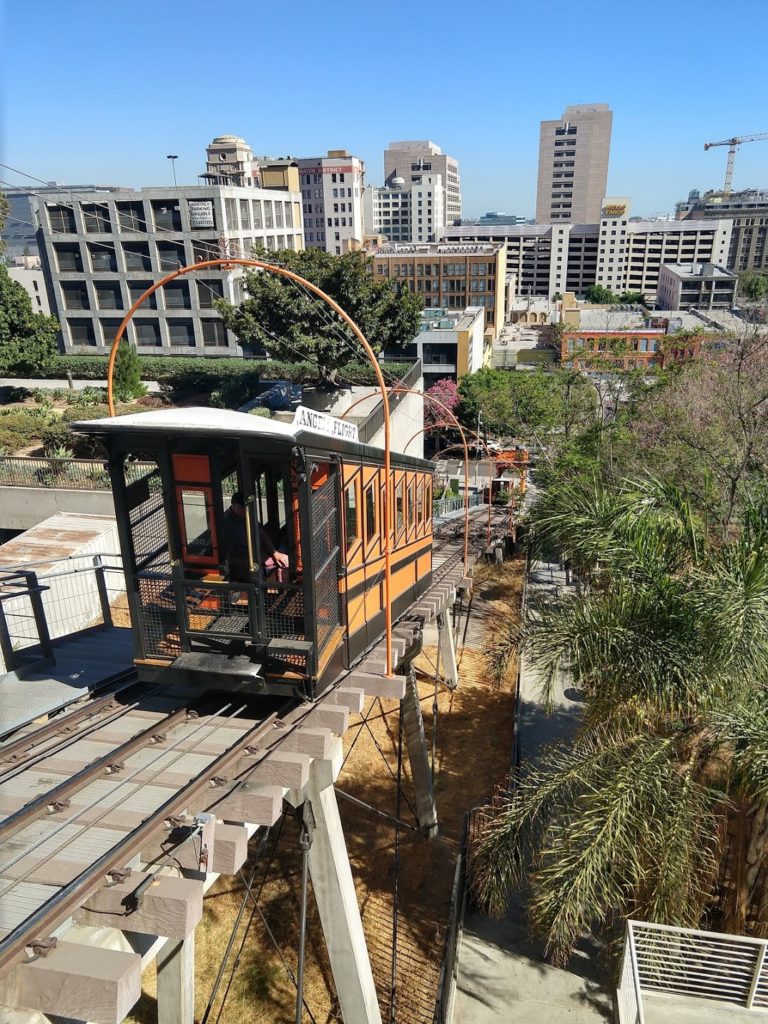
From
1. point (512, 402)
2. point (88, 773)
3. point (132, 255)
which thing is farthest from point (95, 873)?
point (132, 255)

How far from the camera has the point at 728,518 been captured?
9867 millimetres

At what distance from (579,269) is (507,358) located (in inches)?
2347

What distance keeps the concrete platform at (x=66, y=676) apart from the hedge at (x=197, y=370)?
29433 millimetres

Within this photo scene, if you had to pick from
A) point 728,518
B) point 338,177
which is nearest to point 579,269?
point 338,177

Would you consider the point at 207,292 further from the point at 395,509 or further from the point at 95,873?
the point at 95,873

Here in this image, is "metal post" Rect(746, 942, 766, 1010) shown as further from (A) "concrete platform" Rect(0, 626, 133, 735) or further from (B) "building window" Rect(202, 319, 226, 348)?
(B) "building window" Rect(202, 319, 226, 348)

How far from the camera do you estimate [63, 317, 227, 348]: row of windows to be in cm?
4544

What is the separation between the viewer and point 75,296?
150 ft

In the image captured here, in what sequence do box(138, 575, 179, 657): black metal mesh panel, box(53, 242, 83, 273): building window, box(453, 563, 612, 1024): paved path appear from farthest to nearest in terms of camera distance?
1. box(53, 242, 83, 273): building window
2. box(453, 563, 612, 1024): paved path
3. box(138, 575, 179, 657): black metal mesh panel

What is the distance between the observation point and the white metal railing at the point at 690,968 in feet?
23.5

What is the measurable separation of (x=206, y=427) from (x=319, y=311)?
2426 cm

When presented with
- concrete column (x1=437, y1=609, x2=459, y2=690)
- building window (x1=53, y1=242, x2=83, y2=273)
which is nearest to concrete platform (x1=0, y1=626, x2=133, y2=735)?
concrete column (x1=437, y1=609, x2=459, y2=690)

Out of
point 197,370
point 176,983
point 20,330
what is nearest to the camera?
point 176,983

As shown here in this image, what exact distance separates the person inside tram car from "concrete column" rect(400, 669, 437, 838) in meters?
4.37
